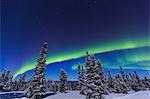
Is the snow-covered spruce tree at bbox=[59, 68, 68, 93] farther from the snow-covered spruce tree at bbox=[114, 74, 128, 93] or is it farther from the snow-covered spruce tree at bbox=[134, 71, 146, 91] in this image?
the snow-covered spruce tree at bbox=[134, 71, 146, 91]

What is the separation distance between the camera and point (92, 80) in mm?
26062

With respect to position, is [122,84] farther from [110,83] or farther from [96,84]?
[96,84]

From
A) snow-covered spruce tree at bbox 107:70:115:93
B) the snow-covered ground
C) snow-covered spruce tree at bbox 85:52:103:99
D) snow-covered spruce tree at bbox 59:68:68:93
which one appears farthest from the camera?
snow-covered spruce tree at bbox 59:68:68:93

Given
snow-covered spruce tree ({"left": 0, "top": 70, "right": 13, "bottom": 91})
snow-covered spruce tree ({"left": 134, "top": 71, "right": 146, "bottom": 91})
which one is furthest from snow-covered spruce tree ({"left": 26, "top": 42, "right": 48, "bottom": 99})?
snow-covered spruce tree ({"left": 134, "top": 71, "right": 146, "bottom": 91})

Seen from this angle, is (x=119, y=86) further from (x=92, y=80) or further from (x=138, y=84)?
(x=92, y=80)

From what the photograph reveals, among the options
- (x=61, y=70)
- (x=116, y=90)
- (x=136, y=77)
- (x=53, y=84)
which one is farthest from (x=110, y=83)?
(x=53, y=84)

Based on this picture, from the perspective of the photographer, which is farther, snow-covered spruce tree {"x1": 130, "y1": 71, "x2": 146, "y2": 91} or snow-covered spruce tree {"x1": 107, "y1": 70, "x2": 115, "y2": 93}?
snow-covered spruce tree {"x1": 130, "y1": 71, "x2": 146, "y2": 91}

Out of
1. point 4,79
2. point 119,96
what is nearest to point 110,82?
point 119,96

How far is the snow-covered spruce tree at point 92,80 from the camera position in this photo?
84.2ft

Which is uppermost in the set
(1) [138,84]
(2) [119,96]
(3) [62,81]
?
(3) [62,81]

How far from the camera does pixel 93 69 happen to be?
84.3 feet

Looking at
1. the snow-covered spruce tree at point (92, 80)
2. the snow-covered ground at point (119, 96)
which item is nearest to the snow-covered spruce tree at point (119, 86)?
the snow-covered ground at point (119, 96)

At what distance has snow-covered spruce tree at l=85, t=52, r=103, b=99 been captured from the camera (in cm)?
2567

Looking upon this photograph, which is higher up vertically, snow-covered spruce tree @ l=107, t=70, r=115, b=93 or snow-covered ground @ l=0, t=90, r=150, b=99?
snow-covered spruce tree @ l=107, t=70, r=115, b=93
